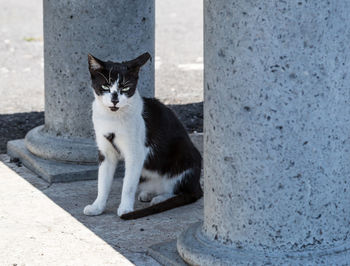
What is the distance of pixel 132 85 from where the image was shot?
14.7ft

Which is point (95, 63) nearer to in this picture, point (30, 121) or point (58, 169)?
point (58, 169)

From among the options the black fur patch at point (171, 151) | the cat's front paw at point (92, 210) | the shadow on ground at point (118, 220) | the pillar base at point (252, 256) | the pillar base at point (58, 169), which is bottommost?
the shadow on ground at point (118, 220)

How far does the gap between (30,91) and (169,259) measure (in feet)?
16.0

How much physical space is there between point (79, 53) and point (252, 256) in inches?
101

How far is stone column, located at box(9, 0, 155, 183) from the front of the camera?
210 inches

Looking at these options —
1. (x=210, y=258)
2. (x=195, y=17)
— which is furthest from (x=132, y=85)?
(x=195, y=17)

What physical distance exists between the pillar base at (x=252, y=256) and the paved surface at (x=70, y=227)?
36 cm

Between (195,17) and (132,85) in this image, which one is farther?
(195,17)

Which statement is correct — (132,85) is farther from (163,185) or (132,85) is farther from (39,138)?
(39,138)

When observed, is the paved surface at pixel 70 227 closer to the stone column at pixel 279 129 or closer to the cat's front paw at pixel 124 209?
the cat's front paw at pixel 124 209

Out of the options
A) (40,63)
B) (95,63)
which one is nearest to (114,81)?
(95,63)

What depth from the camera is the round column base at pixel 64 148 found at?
17.8ft

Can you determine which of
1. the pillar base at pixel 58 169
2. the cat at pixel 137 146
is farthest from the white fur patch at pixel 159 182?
the pillar base at pixel 58 169

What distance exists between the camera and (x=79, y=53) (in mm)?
5414
